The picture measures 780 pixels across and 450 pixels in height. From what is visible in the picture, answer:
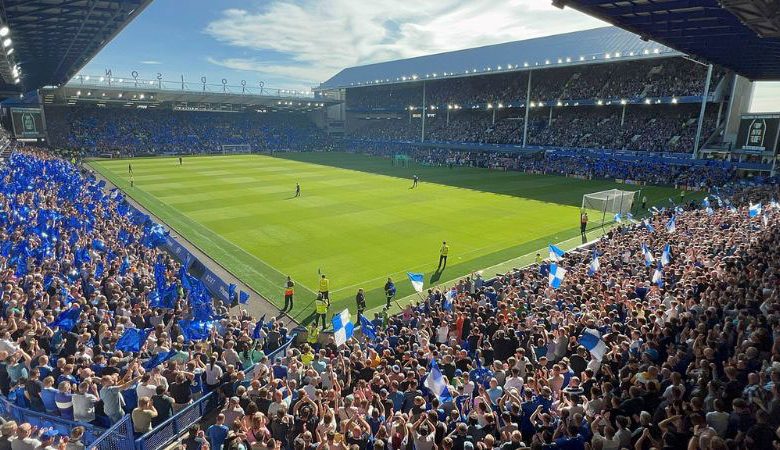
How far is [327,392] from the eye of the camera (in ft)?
25.9

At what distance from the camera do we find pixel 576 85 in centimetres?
6200

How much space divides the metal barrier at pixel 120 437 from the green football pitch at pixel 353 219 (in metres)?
8.75

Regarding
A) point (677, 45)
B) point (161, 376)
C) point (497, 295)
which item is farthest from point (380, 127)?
point (161, 376)

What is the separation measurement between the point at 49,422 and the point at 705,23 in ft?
81.6

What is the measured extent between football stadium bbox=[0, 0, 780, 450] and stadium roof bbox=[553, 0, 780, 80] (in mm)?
147

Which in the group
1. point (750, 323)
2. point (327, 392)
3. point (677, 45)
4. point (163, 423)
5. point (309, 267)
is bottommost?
point (309, 267)

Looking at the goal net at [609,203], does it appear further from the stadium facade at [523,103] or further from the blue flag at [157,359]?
the blue flag at [157,359]

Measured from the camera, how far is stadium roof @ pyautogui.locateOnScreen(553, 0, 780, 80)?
491 inches

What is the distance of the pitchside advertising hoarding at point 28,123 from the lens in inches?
2474

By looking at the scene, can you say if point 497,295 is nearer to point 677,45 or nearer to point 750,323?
point 750,323

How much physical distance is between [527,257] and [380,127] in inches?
2932

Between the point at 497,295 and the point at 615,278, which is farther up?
the point at 615,278

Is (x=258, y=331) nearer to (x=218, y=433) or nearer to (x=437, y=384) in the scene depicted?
(x=218, y=433)

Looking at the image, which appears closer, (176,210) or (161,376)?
(161,376)
